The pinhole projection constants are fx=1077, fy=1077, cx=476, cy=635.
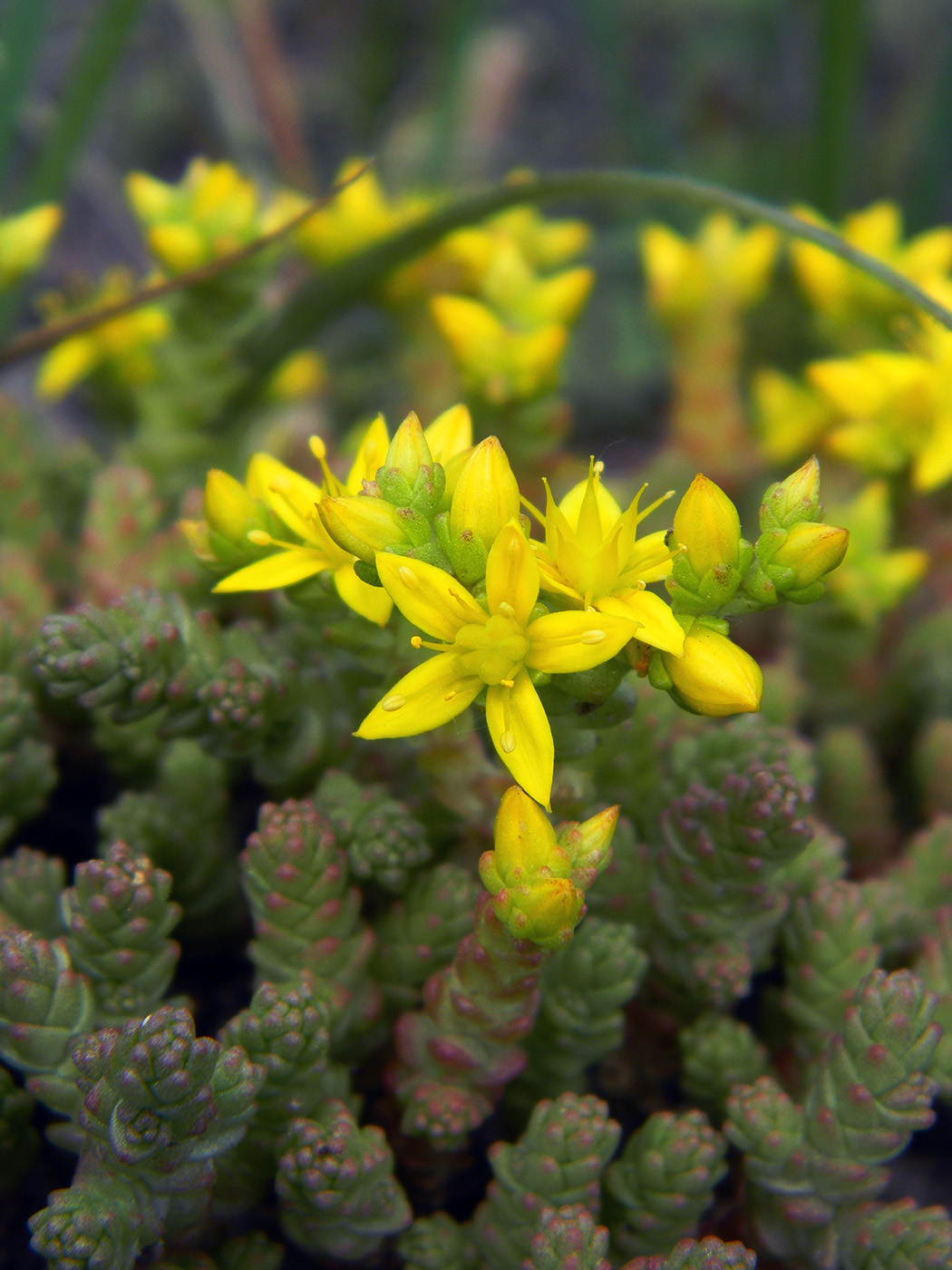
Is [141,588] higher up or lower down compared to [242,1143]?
higher up

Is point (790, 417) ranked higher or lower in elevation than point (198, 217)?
lower

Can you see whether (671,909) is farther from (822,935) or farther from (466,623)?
(466,623)

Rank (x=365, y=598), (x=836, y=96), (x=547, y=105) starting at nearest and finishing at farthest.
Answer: (x=365, y=598)
(x=836, y=96)
(x=547, y=105)

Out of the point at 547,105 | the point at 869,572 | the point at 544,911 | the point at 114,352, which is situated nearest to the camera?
the point at 544,911

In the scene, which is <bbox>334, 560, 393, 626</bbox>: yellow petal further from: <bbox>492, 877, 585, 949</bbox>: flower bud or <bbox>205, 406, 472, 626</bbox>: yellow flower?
<bbox>492, 877, 585, 949</bbox>: flower bud

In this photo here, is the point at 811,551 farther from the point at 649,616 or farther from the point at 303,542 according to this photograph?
the point at 303,542

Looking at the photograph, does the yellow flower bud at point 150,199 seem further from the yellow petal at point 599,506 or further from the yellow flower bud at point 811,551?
the yellow flower bud at point 811,551

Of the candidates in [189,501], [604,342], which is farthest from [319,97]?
[189,501]

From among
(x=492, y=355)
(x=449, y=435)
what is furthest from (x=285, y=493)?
(x=492, y=355)
